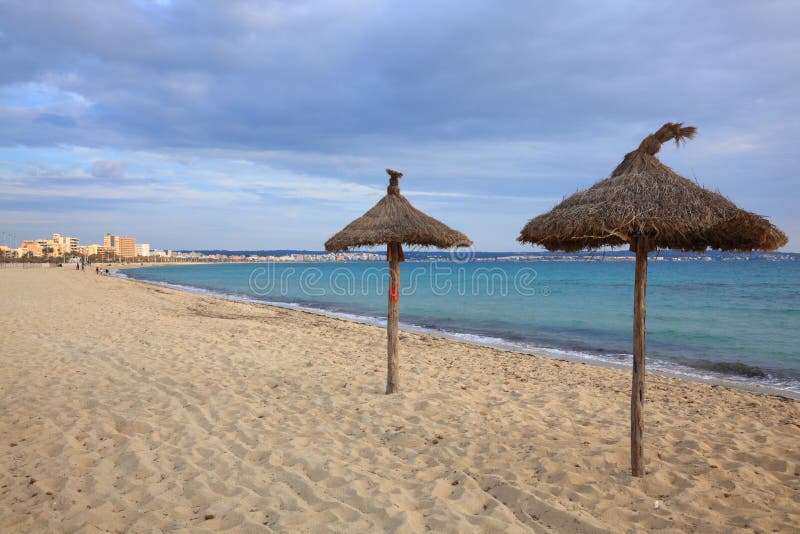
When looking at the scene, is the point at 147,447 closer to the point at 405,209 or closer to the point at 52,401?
the point at 52,401

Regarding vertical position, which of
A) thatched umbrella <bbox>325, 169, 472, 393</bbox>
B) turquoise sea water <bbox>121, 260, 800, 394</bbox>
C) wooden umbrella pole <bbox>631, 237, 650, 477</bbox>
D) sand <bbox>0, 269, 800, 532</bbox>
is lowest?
turquoise sea water <bbox>121, 260, 800, 394</bbox>

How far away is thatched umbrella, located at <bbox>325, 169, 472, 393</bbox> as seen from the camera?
212 inches

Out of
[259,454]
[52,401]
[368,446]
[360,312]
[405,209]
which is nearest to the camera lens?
[259,454]

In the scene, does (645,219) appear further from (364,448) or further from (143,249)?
(143,249)

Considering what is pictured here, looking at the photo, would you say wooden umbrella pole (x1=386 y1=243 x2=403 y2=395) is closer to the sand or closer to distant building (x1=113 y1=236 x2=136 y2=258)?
the sand

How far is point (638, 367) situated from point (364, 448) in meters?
2.50

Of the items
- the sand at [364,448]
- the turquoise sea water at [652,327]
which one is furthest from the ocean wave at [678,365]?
the sand at [364,448]

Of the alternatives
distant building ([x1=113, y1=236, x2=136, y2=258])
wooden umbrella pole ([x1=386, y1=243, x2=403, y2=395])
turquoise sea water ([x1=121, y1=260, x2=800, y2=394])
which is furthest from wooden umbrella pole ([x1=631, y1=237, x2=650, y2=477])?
distant building ([x1=113, y1=236, x2=136, y2=258])

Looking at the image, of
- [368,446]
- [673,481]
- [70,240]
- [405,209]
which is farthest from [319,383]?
[70,240]

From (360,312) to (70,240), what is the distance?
7074 inches

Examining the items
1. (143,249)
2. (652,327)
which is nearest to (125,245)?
(143,249)

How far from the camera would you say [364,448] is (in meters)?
4.27

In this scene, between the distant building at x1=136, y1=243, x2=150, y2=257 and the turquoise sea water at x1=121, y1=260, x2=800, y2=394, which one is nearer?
the turquoise sea water at x1=121, y1=260, x2=800, y2=394

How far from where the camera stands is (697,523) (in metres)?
3.08
